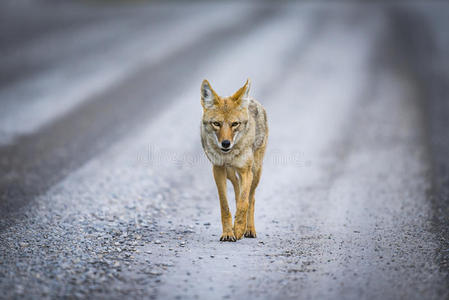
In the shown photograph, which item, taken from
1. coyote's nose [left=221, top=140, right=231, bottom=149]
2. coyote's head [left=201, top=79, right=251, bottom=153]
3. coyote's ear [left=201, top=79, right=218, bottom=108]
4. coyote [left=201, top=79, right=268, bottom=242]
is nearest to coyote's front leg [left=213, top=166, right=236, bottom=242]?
coyote [left=201, top=79, right=268, bottom=242]

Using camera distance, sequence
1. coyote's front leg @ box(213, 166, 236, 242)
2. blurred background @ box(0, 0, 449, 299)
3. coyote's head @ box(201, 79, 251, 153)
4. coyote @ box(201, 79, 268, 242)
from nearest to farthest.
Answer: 1. blurred background @ box(0, 0, 449, 299)
2. coyote's head @ box(201, 79, 251, 153)
3. coyote @ box(201, 79, 268, 242)
4. coyote's front leg @ box(213, 166, 236, 242)

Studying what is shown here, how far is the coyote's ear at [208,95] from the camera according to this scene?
693cm

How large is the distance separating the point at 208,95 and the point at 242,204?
1549 mm

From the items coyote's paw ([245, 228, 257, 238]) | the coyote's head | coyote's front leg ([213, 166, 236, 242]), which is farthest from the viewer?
coyote's paw ([245, 228, 257, 238])

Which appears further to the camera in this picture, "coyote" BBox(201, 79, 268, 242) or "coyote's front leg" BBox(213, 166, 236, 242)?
"coyote's front leg" BBox(213, 166, 236, 242)

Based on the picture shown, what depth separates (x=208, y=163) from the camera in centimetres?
1129

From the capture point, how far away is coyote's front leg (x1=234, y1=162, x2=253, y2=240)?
6.93 metres

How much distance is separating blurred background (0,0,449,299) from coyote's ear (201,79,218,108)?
6.22ft

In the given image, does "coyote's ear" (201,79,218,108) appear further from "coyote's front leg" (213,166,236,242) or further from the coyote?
"coyote's front leg" (213,166,236,242)

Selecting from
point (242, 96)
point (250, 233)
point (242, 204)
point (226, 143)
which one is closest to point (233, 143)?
point (226, 143)

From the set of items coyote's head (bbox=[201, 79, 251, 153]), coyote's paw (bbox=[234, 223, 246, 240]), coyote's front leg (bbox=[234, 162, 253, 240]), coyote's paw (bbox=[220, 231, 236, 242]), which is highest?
coyote's head (bbox=[201, 79, 251, 153])

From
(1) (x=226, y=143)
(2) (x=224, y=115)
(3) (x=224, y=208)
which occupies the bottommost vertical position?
(3) (x=224, y=208)

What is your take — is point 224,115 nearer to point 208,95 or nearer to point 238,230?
point 208,95

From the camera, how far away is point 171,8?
89.6 feet
